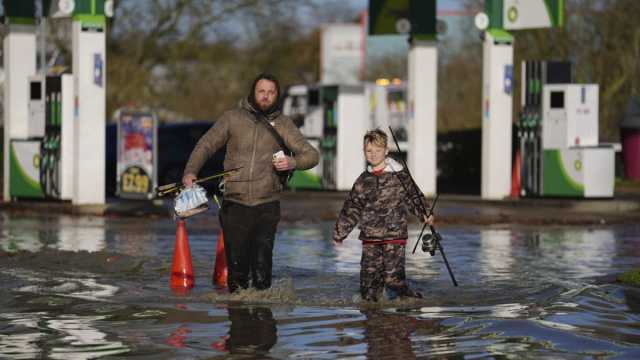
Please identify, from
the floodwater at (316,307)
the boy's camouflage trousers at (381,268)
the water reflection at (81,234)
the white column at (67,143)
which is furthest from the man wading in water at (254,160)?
the white column at (67,143)

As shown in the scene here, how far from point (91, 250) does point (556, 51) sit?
1132 inches

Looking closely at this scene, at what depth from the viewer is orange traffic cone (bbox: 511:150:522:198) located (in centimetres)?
2944

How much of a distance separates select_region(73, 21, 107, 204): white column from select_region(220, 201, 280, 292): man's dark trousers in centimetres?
1423

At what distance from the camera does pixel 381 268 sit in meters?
12.6

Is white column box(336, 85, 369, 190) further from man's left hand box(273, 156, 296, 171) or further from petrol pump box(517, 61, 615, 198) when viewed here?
man's left hand box(273, 156, 296, 171)

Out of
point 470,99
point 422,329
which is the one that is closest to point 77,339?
point 422,329

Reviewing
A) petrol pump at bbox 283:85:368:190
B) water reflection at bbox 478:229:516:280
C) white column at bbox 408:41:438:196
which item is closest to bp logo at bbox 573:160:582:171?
white column at bbox 408:41:438:196

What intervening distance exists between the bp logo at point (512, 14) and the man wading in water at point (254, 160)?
16.9 m

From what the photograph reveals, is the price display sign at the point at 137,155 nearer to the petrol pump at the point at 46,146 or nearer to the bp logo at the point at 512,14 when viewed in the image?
the petrol pump at the point at 46,146

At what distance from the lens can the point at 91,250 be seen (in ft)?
60.2

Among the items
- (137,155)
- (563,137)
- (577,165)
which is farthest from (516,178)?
(137,155)

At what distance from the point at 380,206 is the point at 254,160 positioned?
1.05 meters

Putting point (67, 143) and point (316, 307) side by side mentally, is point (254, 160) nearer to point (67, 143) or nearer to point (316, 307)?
point (316, 307)

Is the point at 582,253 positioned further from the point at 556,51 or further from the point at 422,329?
the point at 556,51
